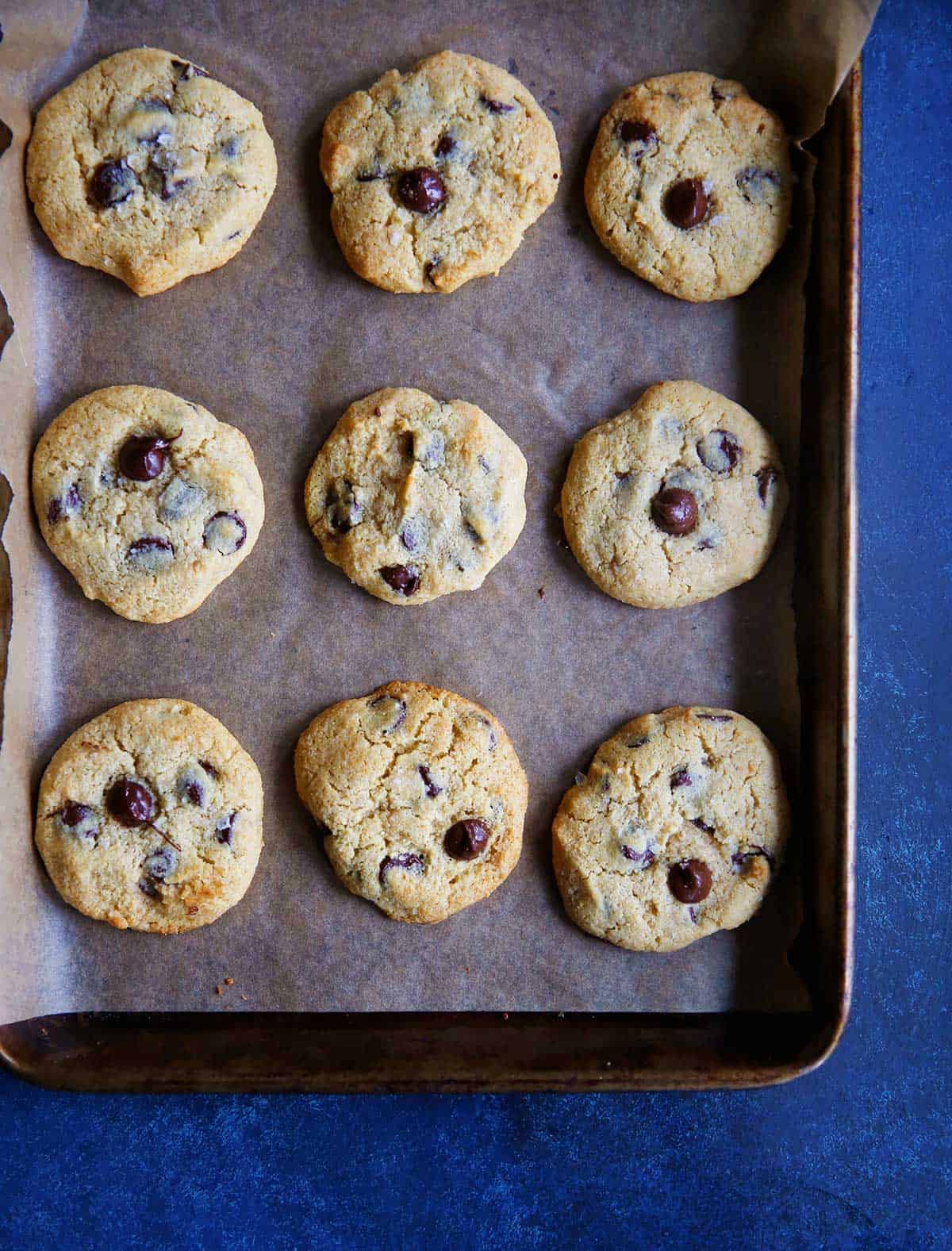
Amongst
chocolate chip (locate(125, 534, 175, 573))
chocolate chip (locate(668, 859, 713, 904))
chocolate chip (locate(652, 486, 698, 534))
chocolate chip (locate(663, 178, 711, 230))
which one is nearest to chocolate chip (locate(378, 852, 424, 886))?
chocolate chip (locate(668, 859, 713, 904))

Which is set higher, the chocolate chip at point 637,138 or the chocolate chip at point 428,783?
the chocolate chip at point 637,138

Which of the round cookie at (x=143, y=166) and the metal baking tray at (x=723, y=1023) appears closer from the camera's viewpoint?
the metal baking tray at (x=723, y=1023)

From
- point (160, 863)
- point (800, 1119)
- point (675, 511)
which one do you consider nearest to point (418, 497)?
point (675, 511)

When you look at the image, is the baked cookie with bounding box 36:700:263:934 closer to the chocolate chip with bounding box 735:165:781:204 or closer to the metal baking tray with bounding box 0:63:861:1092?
the metal baking tray with bounding box 0:63:861:1092

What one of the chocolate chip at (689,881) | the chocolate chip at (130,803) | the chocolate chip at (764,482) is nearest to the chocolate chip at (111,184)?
the chocolate chip at (130,803)

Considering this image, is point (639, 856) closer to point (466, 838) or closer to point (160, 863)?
point (466, 838)

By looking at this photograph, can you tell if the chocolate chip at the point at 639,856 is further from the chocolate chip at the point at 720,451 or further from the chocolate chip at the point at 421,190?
the chocolate chip at the point at 421,190
